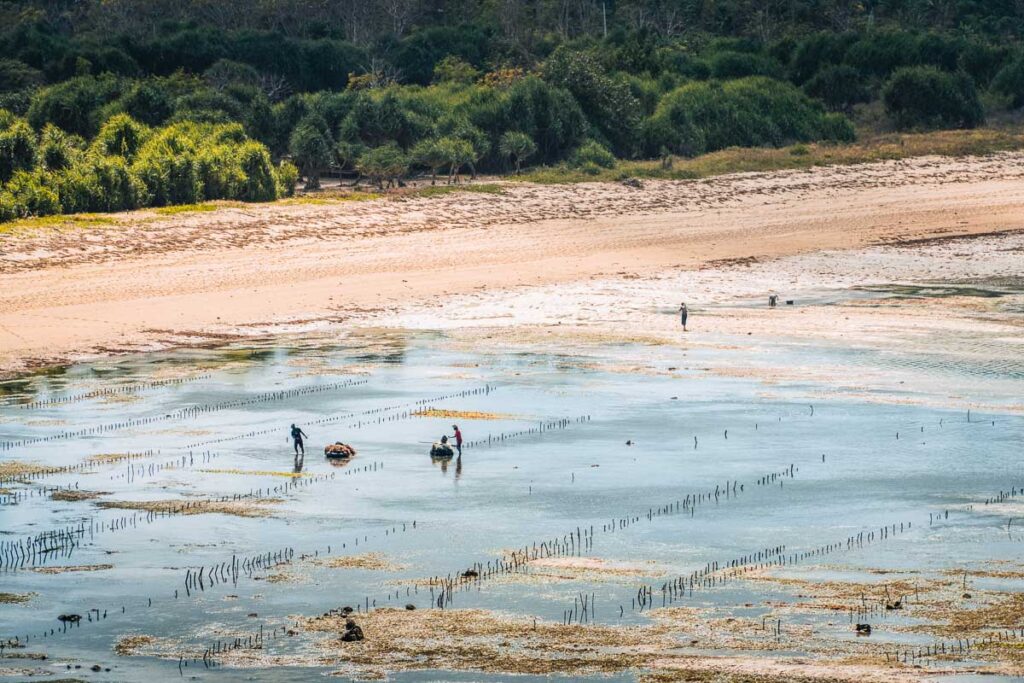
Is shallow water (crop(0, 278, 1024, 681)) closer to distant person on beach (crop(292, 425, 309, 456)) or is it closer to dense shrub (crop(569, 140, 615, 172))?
distant person on beach (crop(292, 425, 309, 456))

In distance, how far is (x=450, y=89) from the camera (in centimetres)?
7838

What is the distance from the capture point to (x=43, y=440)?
2944cm

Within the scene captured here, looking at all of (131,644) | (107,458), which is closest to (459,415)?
(107,458)

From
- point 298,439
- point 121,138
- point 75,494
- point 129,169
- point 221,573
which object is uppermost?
point 121,138

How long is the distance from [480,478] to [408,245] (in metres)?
25.6

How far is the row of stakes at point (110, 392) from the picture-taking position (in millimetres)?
32625

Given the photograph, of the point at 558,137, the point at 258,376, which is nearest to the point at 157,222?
the point at 258,376

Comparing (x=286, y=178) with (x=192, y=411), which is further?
(x=286, y=178)

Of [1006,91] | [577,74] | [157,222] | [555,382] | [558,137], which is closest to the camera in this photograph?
[555,382]

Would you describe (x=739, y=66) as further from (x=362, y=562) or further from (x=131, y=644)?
(x=131, y=644)

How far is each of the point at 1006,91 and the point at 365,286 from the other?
192 ft

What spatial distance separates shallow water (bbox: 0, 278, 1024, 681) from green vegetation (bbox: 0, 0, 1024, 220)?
1986 centimetres

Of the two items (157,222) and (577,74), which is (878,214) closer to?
(577,74)

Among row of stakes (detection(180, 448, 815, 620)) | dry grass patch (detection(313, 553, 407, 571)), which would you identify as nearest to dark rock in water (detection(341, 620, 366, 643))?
row of stakes (detection(180, 448, 815, 620))
